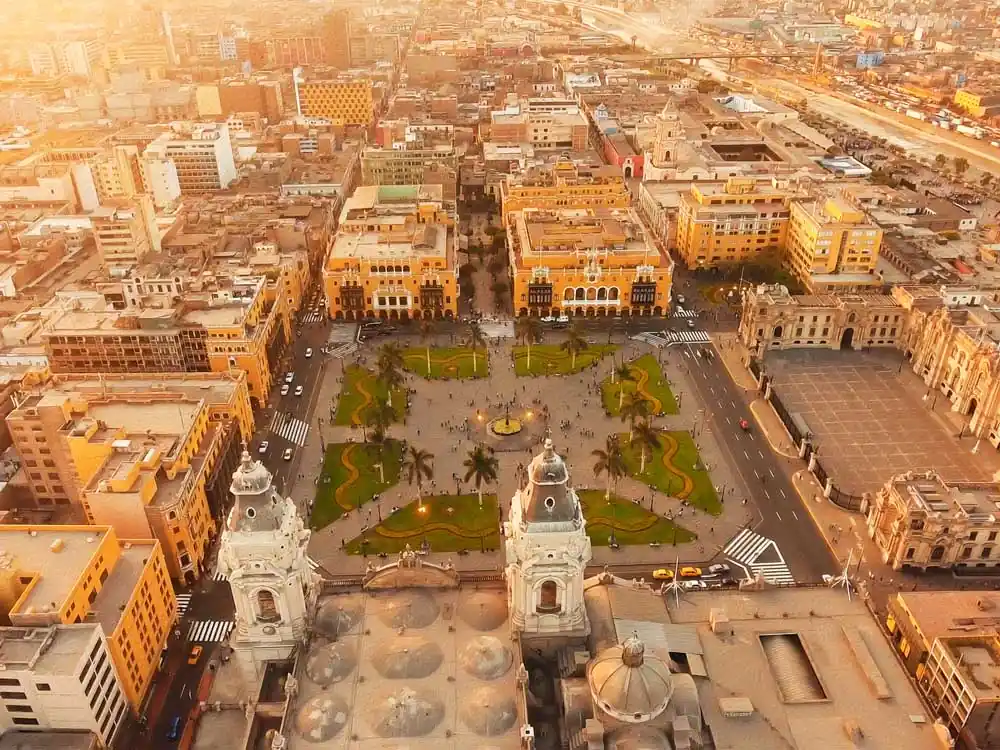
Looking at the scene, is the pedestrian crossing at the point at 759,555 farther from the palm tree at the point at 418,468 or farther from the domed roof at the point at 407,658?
the domed roof at the point at 407,658

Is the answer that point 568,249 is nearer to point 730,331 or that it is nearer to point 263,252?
point 730,331

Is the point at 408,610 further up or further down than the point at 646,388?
further up

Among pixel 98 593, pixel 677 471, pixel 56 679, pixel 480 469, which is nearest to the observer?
pixel 56 679

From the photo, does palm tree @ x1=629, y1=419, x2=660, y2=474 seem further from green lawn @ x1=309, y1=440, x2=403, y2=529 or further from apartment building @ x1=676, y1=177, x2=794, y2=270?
apartment building @ x1=676, y1=177, x2=794, y2=270

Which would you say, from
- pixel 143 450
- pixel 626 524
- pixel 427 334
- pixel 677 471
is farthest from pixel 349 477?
pixel 677 471

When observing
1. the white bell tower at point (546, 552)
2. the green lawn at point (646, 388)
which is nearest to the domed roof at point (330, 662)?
the white bell tower at point (546, 552)

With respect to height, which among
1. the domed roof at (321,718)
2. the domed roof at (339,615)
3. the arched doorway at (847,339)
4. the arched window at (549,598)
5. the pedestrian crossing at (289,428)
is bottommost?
the pedestrian crossing at (289,428)

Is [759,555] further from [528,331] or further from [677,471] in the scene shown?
[528,331]
